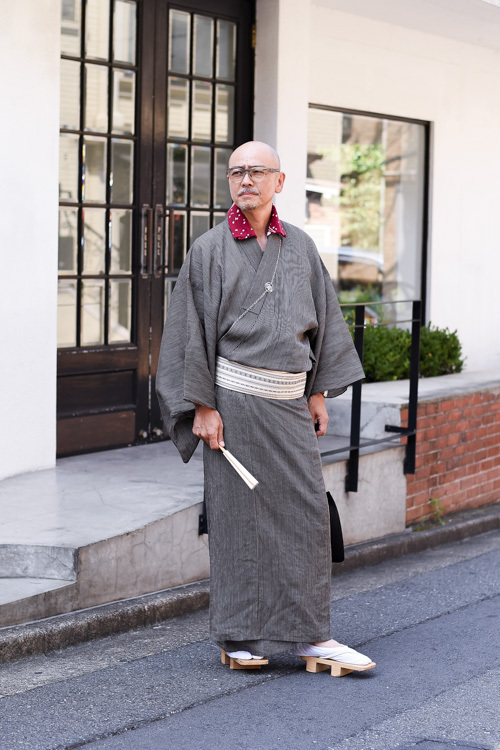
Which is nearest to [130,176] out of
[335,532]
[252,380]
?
[252,380]

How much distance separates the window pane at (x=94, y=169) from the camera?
706cm

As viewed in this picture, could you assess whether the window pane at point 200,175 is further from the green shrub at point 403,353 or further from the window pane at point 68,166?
the green shrub at point 403,353

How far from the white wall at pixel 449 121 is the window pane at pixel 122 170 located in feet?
6.25

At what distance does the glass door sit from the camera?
275 inches

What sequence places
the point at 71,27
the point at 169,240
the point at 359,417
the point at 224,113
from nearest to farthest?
the point at 359,417 < the point at 71,27 < the point at 169,240 < the point at 224,113

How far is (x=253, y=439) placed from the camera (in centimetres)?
454

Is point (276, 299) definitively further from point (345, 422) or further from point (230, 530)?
point (345, 422)

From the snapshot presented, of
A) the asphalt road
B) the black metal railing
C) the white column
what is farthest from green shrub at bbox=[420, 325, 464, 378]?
the asphalt road

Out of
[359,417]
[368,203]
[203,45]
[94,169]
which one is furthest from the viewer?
[368,203]

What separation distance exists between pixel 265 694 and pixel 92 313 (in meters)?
3.36

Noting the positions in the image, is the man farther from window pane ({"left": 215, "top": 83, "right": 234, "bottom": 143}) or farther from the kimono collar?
window pane ({"left": 215, "top": 83, "right": 234, "bottom": 143})

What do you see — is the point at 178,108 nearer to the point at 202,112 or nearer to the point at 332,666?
the point at 202,112

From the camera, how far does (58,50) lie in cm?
643

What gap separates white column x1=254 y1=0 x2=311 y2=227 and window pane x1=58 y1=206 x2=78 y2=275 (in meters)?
1.48
